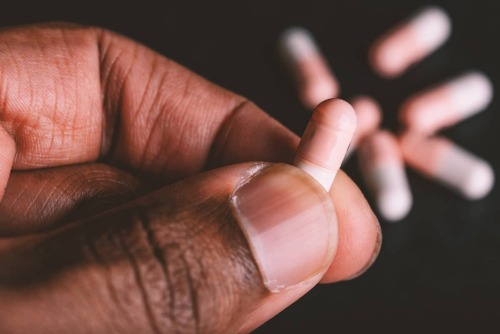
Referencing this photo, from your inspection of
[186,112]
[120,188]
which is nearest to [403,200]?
[186,112]

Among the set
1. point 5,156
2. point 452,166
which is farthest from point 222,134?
point 452,166

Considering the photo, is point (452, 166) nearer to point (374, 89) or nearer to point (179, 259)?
point (374, 89)

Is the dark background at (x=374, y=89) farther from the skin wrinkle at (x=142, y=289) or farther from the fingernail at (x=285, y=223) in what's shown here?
the skin wrinkle at (x=142, y=289)

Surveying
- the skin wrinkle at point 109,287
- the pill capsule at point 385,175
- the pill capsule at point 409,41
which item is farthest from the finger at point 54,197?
the pill capsule at point 409,41

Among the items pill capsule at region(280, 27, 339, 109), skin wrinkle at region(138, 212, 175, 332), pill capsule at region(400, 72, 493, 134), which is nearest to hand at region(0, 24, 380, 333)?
skin wrinkle at region(138, 212, 175, 332)

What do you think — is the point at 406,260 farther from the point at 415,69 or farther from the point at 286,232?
the point at 286,232

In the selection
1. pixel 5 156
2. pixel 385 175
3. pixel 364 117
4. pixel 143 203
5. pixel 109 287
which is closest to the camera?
pixel 109 287
